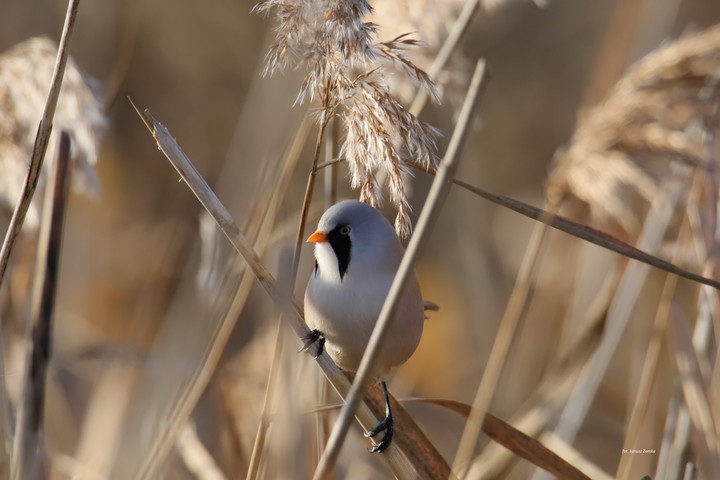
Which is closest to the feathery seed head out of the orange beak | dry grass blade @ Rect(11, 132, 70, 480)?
dry grass blade @ Rect(11, 132, 70, 480)

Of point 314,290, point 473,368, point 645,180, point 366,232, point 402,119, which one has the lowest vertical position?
point 473,368

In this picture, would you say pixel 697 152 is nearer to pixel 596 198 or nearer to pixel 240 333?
pixel 596 198

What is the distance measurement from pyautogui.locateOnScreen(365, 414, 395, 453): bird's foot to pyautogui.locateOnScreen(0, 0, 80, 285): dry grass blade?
0.73 m

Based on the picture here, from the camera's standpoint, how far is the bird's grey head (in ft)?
5.62

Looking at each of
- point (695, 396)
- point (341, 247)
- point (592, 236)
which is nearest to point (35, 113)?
point (341, 247)

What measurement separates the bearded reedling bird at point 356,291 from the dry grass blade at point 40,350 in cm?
50

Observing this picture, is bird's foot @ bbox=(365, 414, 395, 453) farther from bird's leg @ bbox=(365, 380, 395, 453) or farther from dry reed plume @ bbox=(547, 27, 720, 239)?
dry reed plume @ bbox=(547, 27, 720, 239)

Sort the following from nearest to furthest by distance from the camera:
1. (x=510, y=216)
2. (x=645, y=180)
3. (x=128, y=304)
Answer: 1. (x=645, y=180)
2. (x=128, y=304)
3. (x=510, y=216)

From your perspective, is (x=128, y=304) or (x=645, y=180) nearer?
(x=645, y=180)

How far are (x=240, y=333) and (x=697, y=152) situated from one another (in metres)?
2.20

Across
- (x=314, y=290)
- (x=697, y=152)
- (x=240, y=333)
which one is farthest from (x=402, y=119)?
(x=240, y=333)

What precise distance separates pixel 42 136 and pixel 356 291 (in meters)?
0.66

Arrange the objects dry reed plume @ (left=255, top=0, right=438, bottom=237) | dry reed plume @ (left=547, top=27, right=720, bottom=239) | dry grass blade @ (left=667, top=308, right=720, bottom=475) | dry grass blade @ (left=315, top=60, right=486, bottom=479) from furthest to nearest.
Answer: dry reed plume @ (left=547, top=27, right=720, bottom=239) < dry grass blade @ (left=667, top=308, right=720, bottom=475) < dry reed plume @ (left=255, top=0, right=438, bottom=237) < dry grass blade @ (left=315, top=60, right=486, bottom=479)

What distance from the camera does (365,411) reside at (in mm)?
1585
